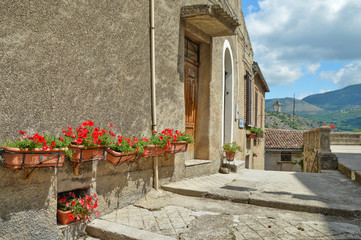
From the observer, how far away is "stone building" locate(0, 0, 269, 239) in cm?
270

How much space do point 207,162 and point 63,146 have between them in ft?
13.2

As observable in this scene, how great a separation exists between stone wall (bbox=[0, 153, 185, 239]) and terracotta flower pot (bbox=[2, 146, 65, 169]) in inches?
6.8

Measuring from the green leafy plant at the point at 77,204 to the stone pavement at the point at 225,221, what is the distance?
0.94 ft

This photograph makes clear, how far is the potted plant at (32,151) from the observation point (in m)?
2.46

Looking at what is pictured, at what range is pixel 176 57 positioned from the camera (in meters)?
5.40

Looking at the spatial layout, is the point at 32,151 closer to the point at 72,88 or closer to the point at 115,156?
the point at 72,88

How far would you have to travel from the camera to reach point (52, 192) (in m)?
2.96

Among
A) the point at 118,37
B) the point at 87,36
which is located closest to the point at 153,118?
the point at 118,37

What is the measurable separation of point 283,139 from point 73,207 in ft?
79.8

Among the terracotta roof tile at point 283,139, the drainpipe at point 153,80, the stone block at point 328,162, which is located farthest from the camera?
the terracotta roof tile at point 283,139

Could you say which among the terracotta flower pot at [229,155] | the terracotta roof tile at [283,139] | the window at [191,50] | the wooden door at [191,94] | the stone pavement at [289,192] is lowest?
the terracotta roof tile at [283,139]

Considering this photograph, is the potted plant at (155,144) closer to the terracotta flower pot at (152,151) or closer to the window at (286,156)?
the terracotta flower pot at (152,151)

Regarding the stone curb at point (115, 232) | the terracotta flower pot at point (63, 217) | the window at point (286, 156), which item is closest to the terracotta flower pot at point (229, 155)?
the stone curb at point (115, 232)

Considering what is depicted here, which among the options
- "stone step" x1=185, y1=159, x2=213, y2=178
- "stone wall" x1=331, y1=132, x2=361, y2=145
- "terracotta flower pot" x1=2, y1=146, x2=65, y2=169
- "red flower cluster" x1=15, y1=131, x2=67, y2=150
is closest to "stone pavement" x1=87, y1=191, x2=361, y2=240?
"terracotta flower pot" x1=2, y1=146, x2=65, y2=169
